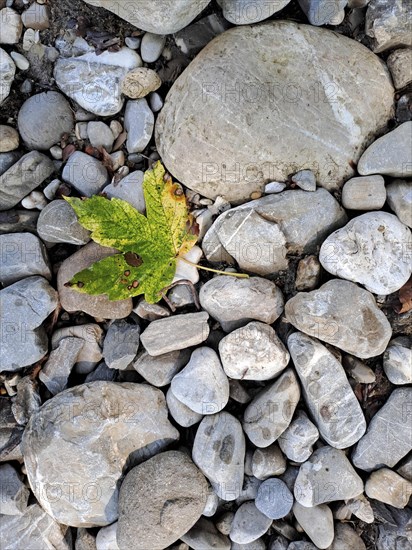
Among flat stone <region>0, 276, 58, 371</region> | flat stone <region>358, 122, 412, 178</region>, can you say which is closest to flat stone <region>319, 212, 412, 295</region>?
flat stone <region>358, 122, 412, 178</region>

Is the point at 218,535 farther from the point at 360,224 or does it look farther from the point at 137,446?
the point at 360,224

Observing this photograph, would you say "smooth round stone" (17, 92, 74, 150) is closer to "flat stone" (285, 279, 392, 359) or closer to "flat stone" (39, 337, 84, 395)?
"flat stone" (39, 337, 84, 395)

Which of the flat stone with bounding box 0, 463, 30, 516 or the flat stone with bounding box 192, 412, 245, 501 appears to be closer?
the flat stone with bounding box 192, 412, 245, 501

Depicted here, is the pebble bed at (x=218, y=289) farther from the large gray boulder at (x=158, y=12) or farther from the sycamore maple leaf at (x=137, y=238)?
the sycamore maple leaf at (x=137, y=238)

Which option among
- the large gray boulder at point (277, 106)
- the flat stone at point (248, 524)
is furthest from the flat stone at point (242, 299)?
the flat stone at point (248, 524)

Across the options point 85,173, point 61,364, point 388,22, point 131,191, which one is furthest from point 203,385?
point 388,22
